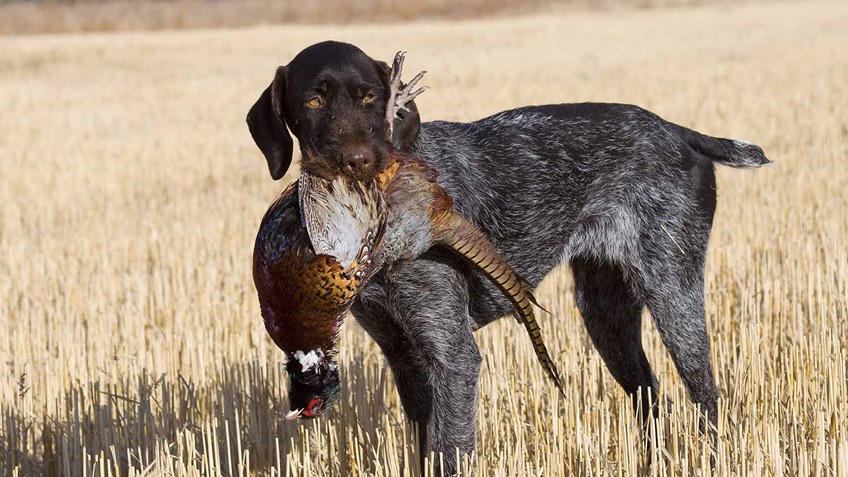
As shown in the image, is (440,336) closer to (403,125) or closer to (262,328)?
(403,125)

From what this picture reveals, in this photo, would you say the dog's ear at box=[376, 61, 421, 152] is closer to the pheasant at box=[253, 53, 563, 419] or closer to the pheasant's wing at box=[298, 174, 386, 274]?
the pheasant at box=[253, 53, 563, 419]

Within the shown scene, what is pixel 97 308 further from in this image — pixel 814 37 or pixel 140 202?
pixel 814 37

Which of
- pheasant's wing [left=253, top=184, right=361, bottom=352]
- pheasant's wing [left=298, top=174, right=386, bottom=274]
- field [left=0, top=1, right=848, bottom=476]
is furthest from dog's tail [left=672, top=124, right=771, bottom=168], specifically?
pheasant's wing [left=253, top=184, right=361, bottom=352]

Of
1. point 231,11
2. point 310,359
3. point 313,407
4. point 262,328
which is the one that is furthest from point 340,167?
point 231,11

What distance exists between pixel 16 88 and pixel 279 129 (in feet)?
60.9

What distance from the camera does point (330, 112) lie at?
11.3ft

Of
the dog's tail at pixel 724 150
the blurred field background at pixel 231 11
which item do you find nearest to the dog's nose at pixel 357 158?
the dog's tail at pixel 724 150

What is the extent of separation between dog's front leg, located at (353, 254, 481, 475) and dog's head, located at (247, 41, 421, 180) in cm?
45

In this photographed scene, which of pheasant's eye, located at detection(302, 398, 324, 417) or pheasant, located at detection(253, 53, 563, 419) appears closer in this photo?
pheasant, located at detection(253, 53, 563, 419)

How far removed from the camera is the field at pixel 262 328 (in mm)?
3789

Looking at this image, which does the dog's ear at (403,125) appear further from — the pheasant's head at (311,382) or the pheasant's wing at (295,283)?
the pheasant's head at (311,382)

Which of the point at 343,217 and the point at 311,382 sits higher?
the point at 343,217

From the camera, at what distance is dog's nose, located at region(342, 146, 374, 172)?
3129mm

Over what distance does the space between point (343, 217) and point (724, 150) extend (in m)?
2.25
